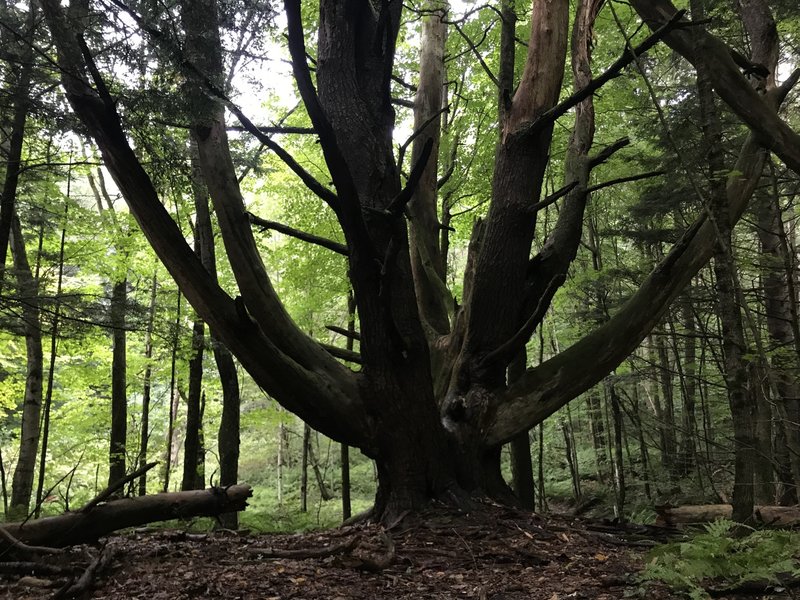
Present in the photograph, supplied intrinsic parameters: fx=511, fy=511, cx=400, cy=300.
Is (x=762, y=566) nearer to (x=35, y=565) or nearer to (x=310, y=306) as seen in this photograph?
(x=35, y=565)

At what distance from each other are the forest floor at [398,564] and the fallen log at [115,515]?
6.4 inches

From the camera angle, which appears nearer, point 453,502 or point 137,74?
point 453,502

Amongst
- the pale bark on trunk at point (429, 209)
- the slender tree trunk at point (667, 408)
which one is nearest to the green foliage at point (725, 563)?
the pale bark on trunk at point (429, 209)

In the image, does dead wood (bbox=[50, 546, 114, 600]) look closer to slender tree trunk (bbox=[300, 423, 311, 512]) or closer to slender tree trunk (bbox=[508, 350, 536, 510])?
slender tree trunk (bbox=[508, 350, 536, 510])

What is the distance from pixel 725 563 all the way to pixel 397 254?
2.72m

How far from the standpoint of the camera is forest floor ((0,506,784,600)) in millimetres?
2764

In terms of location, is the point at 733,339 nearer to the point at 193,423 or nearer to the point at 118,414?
the point at 193,423

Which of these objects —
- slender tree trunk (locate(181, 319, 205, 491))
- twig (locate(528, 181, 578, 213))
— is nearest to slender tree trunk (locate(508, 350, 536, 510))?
twig (locate(528, 181, 578, 213))

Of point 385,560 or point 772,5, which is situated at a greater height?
point 772,5

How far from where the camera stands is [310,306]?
39.5 feet

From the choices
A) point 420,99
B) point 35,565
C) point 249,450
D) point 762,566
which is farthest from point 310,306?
point 249,450

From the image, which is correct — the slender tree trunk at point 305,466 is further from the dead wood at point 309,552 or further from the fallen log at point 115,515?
the dead wood at point 309,552

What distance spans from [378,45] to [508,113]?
169cm

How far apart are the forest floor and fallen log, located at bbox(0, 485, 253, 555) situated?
6.4 inches
